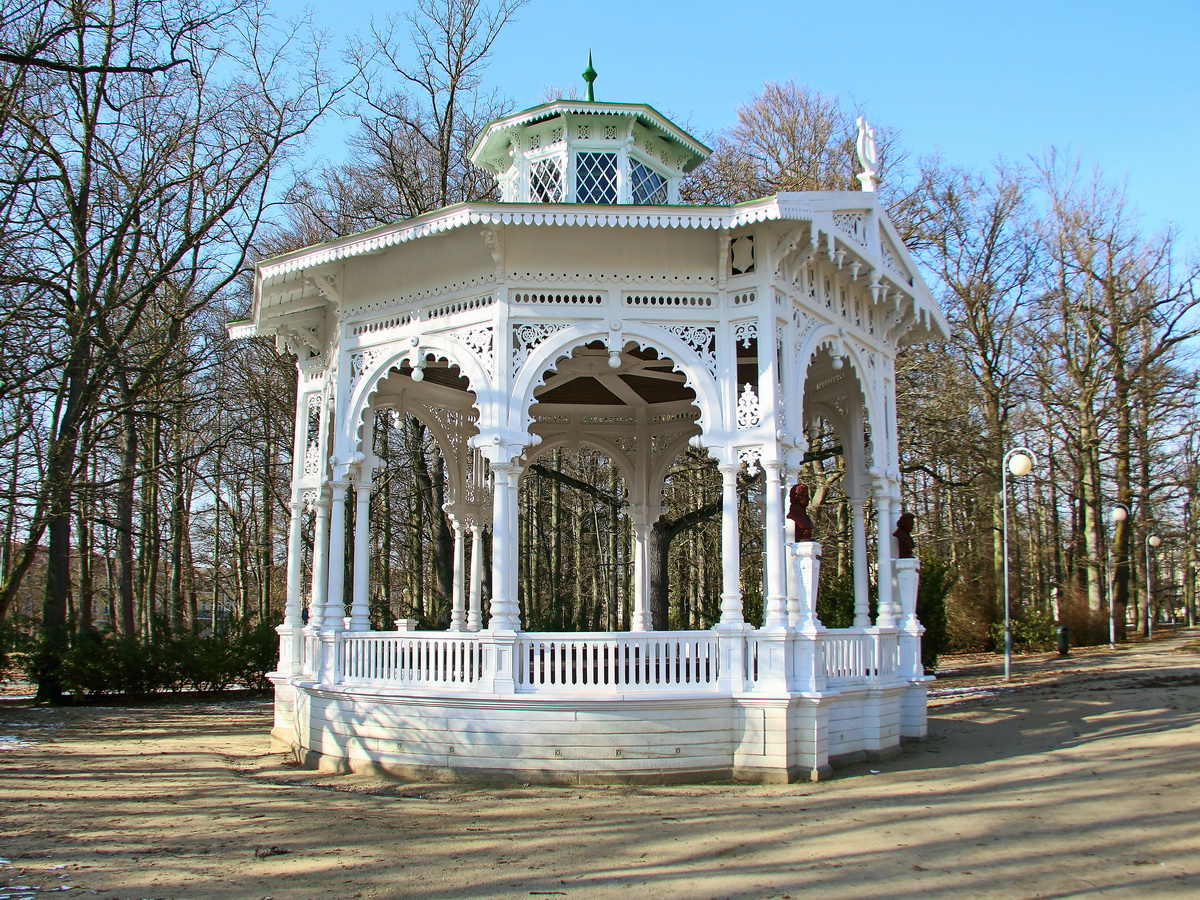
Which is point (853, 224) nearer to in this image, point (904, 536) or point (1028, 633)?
point (904, 536)

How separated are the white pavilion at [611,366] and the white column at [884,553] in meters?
0.03

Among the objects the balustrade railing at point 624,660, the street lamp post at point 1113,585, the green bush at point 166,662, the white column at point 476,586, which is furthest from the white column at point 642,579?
the street lamp post at point 1113,585

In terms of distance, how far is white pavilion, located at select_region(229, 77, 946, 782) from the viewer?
31.3ft

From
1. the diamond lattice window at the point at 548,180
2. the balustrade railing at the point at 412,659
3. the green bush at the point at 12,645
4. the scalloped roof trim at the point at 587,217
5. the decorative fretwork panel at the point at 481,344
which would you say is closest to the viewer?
the scalloped roof trim at the point at 587,217

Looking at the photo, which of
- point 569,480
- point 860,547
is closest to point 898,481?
point 860,547

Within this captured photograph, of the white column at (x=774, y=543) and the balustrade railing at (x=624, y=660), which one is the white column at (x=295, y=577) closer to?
the balustrade railing at (x=624, y=660)

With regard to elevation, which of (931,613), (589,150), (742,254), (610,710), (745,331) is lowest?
(610,710)

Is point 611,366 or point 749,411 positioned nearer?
point 749,411

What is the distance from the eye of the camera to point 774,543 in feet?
32.4

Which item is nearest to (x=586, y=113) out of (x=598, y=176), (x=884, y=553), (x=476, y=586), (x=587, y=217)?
(x=598, y=176)

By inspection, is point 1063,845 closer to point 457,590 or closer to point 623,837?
point 623,837

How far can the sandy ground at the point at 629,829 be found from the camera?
5934 mm

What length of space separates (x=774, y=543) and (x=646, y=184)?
5.27 m

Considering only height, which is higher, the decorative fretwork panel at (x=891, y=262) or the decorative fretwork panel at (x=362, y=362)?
the decorative fretwork panel at (x=891, y=262)
